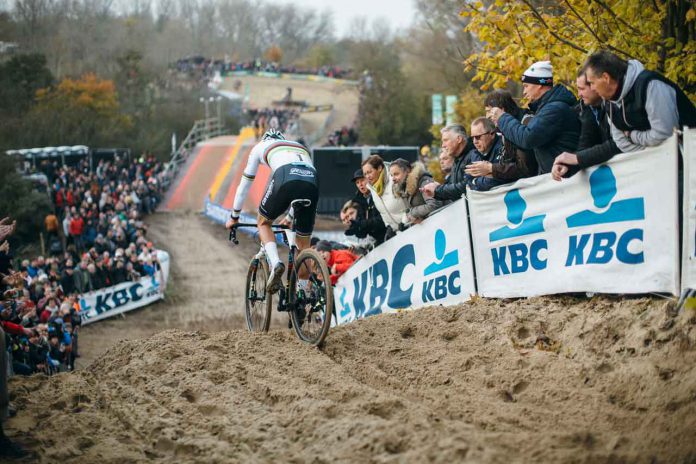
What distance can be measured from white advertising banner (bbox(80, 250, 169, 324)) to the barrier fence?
554 inches

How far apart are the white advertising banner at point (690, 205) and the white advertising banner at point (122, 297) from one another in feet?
59.6

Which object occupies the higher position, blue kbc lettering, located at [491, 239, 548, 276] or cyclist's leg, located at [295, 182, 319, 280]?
cyclist's leg, located at [295, 182, 319, 280]

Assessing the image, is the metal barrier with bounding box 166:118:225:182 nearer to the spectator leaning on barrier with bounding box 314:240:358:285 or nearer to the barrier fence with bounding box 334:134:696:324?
the spectator leaning on barrier with bounding box 314:240:358:285

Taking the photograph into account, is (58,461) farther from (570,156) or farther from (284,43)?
(284,43)

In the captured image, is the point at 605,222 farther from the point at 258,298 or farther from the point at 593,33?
the point at 258,298

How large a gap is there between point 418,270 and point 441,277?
57 cm

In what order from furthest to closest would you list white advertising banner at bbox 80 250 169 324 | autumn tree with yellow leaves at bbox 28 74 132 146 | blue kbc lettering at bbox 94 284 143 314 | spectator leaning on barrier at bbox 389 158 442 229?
autumn tree with yellow leaves at bbox 28 74 132 146, blue kbc lettering at bbox 94 284 143 314, white advertising banner at bbox 80 250 169 324, spectator leaning on barrier at bbox 389 158 442 229

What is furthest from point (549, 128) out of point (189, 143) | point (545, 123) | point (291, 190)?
point (189, 143)

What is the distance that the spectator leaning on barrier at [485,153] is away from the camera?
8.77 meters

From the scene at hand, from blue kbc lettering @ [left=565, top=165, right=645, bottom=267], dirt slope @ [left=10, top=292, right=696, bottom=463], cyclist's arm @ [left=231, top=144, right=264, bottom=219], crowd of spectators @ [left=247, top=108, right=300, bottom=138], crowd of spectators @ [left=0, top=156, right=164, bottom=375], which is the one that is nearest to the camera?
dirt slope @ [left=10, top=292, right=696, bottom=463]

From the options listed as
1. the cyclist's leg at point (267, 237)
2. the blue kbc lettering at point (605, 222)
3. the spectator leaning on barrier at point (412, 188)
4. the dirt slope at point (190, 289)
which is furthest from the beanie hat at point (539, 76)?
the dirt slope at point (190, 289)

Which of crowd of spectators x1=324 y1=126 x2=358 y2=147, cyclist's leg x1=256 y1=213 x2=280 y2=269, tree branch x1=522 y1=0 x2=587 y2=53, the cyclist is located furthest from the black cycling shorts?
crowd of spectators x1=324 y1=126 x2=358 y2=147

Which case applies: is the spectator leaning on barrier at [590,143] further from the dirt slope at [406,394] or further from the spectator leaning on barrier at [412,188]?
the spectator leaning on barrier at [412,188]

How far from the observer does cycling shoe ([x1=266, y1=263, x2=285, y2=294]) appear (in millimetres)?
8328
